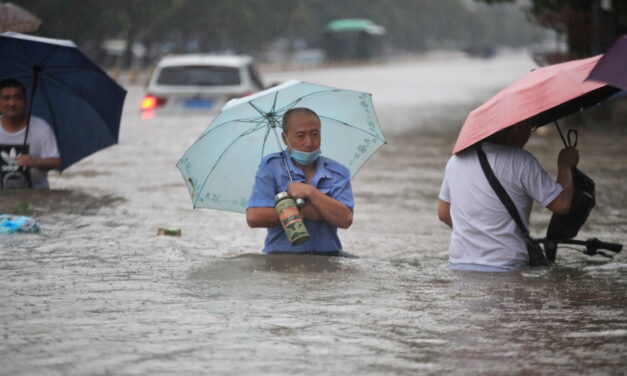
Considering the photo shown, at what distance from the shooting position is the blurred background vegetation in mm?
23108

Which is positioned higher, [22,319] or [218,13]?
[218,13]

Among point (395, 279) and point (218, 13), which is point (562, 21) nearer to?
point (395, 279)

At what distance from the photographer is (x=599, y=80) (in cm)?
599

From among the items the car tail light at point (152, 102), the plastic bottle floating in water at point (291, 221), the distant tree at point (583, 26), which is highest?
the distant tree at point (583, 26)

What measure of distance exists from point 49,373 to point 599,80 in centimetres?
302

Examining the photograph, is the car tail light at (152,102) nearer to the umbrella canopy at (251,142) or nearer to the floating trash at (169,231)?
the floating trash at (169,231)

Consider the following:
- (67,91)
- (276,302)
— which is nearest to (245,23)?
(67,91)

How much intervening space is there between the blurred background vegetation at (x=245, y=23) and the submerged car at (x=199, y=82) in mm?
6174

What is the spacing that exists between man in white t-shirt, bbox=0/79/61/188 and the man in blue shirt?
151 inches

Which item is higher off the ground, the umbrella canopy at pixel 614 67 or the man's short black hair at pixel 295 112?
the umbrella canopy at pixel 614 67

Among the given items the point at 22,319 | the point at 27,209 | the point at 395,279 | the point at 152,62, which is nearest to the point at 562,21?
the point at 27,209

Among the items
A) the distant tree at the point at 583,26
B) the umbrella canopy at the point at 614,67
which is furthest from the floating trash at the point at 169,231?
the distant tree at the point at 583,26

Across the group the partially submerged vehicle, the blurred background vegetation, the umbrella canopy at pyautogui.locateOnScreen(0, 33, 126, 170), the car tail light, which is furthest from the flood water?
the partially submerged vehicle

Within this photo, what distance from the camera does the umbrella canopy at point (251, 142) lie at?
7.93 m
